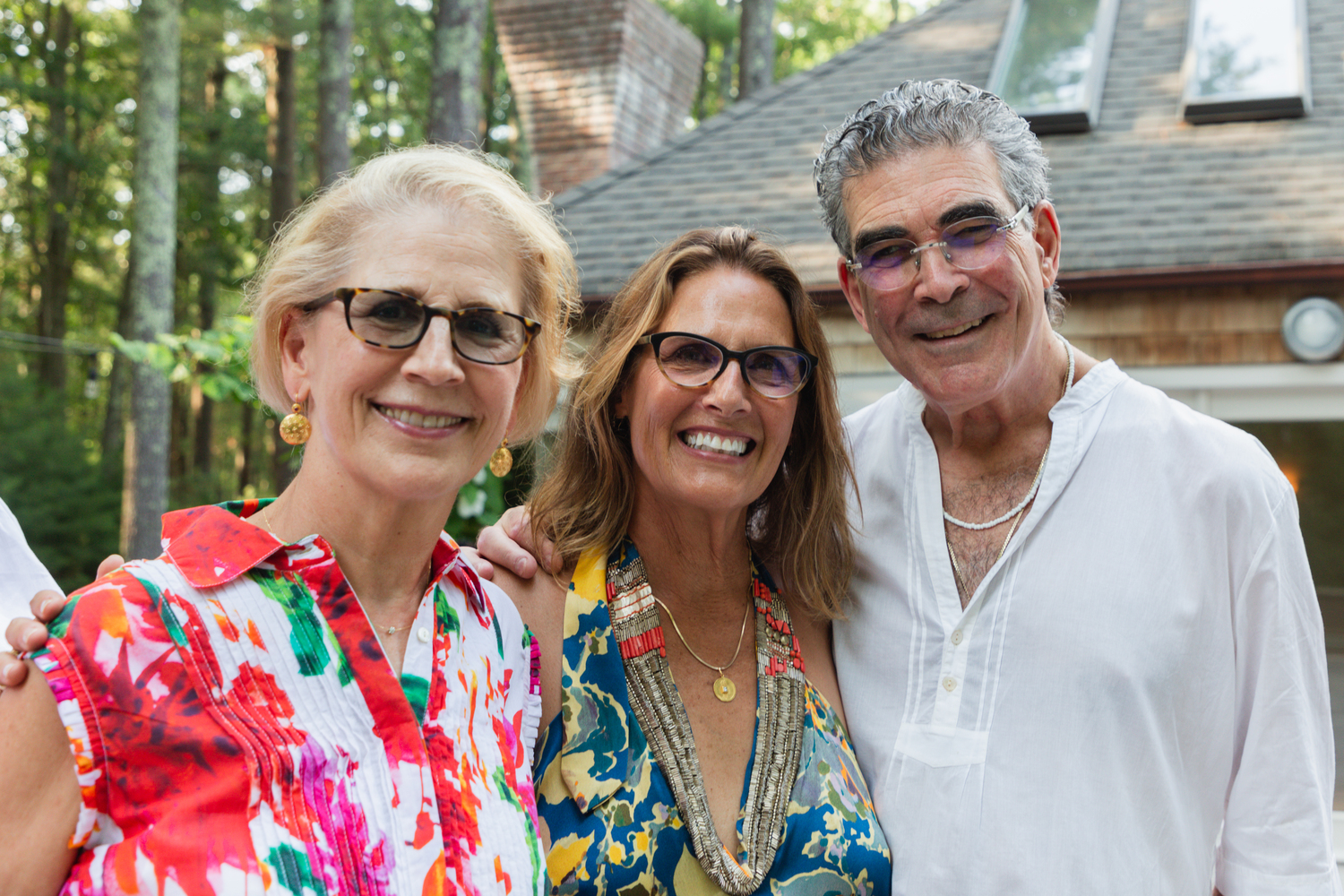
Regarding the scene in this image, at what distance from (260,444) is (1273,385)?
31588 mm

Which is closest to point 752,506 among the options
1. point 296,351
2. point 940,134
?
point 940,134

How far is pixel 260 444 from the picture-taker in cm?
3266

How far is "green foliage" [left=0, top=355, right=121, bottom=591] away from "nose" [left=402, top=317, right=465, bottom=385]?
1609 centimetres

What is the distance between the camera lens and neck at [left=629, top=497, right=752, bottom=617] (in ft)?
8.34

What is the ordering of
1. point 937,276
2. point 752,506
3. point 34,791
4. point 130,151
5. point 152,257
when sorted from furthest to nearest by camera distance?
point 130,151 < point 152,257 < point 752,506 < point 937,276 < point 34,791

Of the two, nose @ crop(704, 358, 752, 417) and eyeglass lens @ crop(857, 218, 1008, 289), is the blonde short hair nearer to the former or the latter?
nose @ crop(704, 358, 752, 417)

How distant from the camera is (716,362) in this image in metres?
2.38

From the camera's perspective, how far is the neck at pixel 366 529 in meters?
1.78

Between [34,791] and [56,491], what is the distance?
1756cm

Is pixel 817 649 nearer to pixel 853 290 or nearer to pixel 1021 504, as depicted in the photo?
pixel 1021 504

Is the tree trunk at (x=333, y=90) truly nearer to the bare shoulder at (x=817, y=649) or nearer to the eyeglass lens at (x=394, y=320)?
the bare shoulder at (x=817, y=649)

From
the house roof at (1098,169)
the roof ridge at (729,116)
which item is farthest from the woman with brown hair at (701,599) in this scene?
the roof ridge at (729,116)

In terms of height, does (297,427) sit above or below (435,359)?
below

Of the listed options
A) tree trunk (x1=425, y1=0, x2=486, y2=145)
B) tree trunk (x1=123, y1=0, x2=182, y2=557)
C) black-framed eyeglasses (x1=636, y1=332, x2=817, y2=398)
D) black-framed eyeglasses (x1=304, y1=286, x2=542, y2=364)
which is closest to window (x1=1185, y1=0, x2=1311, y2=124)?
tree trunk (x1=425, y1=0, x2=486, y2=145)
